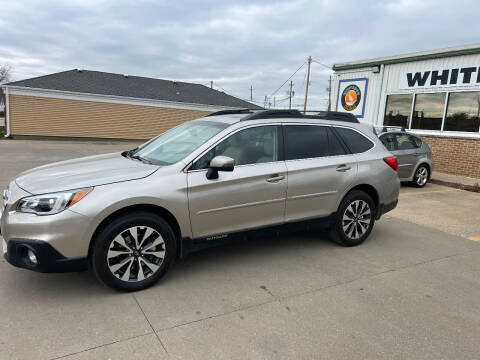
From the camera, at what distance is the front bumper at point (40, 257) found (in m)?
2.86

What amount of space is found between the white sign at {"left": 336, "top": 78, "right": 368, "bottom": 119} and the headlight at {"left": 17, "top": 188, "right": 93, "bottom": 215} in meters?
13.8

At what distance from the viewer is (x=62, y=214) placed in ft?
9.43

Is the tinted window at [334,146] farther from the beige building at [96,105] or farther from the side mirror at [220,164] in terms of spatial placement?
the beige building at [96,105]

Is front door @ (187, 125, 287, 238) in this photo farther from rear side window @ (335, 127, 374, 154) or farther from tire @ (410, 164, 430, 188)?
tire @ (410, 164, 430, 188)

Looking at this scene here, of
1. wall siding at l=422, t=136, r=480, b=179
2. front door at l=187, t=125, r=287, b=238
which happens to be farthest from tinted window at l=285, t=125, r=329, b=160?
wall siding at l=422, t=136, r=480, b=179

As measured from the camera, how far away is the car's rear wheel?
368 inches

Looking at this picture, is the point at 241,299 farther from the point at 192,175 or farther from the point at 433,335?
the point at 433,335

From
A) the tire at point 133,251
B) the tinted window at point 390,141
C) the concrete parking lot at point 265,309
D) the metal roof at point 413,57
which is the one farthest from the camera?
the metal roof at point 413,57

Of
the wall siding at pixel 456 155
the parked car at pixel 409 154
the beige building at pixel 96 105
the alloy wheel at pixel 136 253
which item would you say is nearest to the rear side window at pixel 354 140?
the alloy wheel at pixel 136 253

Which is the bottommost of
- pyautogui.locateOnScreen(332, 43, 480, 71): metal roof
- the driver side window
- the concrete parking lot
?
the concrete parking lot

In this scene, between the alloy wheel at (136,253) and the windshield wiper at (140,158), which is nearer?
the alloy wheel at (136,253)

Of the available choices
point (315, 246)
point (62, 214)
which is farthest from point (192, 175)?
point (315, 246)

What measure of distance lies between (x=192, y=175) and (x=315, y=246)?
2166mm

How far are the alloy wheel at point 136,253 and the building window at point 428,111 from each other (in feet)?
40.3
